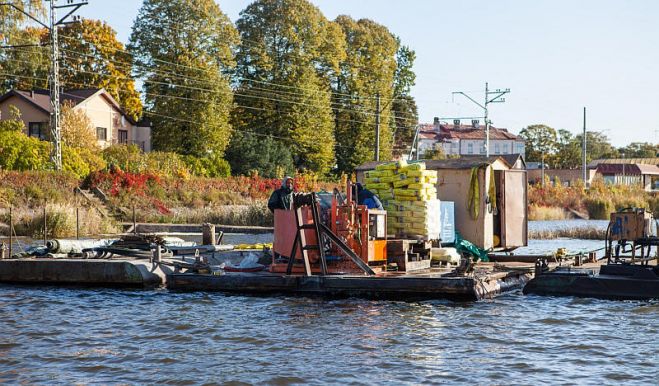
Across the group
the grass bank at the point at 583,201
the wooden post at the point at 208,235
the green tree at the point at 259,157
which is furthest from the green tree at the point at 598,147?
the wooden post at the point at 208,235

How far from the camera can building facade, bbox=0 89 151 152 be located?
203 feet

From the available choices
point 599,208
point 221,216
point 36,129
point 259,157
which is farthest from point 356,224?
point 36,129

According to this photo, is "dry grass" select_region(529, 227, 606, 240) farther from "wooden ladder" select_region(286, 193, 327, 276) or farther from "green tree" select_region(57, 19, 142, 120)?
"green tree" select_region(57, 19, 142, 120)

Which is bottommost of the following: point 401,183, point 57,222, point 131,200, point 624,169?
point 57,222

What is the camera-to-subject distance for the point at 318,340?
48.8ft

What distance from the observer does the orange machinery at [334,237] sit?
1847 cm

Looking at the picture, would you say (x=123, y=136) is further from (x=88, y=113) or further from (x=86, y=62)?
(x=86, y=62)

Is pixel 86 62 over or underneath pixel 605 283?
over

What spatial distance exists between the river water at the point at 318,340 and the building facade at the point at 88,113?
4338cm

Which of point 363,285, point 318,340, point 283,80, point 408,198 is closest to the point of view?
point 318,340

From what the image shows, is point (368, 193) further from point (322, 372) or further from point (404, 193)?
point (322, 372)

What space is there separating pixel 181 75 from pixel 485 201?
38.6m

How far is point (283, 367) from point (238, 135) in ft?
164

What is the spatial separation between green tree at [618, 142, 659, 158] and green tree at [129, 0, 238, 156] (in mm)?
113968
